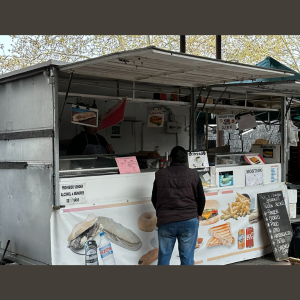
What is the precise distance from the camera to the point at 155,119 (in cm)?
932

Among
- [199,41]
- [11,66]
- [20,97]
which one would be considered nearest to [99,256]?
[20,97]

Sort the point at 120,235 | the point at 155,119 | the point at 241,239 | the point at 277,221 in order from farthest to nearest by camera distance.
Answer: the point at 155,119, the point at 277,221, the point at 241,239, the point at 120,235

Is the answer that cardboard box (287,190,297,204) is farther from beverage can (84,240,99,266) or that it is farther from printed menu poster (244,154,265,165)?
beverage can (84,240,99,266)

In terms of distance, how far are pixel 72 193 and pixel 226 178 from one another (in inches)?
102

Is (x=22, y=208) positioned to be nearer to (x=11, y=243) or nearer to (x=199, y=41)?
(x=11, y=243)

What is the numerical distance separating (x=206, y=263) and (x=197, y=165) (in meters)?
1.43

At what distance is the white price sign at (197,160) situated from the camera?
6223 mm

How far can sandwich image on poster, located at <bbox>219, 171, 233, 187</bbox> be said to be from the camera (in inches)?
256

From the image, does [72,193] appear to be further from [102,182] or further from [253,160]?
[253,160]

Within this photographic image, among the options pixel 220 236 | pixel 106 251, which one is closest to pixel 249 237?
pixel 220 236

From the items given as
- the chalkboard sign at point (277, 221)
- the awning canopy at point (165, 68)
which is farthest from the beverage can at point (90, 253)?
the chalkboard sign at point (277, 221)

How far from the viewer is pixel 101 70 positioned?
18.0 ft

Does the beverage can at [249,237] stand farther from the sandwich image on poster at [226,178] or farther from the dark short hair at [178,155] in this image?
the dark short hair at [178,155]

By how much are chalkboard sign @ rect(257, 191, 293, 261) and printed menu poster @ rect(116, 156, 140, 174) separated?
2396mm
